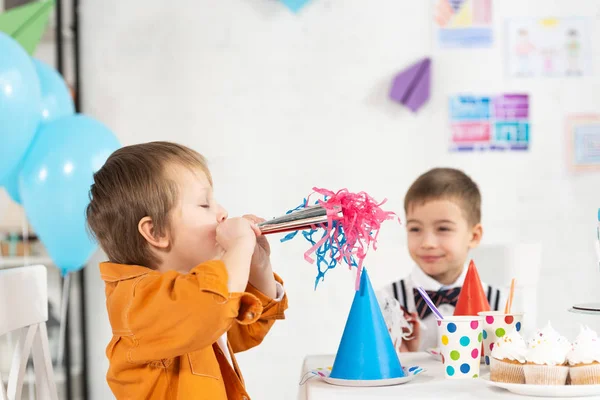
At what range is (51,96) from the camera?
2451mm

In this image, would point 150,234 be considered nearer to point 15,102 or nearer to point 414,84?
point 15,102

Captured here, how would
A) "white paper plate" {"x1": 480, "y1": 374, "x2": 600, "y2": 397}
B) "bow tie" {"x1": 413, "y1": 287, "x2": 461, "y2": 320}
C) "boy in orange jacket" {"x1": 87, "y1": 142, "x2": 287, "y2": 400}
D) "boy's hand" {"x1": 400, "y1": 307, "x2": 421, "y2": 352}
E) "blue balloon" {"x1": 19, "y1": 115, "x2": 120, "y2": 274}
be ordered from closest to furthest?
"white paper plate" {"x1": 480, "y1": 374, "x2": 600, "y2": 397}, "boy in orange jacket" {"x1": 87, "y1": 142, "x2": 287, "y2": 400}, "boy's hand" {"x1": 400, "y1": 307, "x2": 421, "y2": 352}, "bow tie" {"x1": 413, "y1": 287, "x2": 461, "y2": 320}, "blue balloon" {"x1": 19, "y1": 115, "x2": 120, "y2": 274}

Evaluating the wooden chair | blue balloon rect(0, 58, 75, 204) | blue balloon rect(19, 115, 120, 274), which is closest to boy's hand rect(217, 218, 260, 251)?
the wooden chair

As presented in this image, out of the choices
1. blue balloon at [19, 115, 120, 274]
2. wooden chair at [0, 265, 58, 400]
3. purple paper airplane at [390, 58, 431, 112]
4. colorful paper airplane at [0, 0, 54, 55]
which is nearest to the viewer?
wooden chair at [0, 265, 58, 400]

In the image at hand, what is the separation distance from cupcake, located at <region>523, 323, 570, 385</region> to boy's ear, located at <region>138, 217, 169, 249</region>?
1.95 ft

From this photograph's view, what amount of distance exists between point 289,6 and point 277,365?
4.70 feet

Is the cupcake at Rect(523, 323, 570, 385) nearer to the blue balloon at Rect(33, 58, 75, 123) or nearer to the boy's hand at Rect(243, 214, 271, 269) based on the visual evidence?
the boy's hand at Rect(243, 214, 271, 269)

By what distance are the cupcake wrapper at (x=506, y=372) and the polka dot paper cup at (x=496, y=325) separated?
0.19 m

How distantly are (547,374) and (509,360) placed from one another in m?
0.05

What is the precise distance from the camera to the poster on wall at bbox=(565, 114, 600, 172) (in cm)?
302

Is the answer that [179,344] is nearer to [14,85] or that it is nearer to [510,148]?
[14,85]

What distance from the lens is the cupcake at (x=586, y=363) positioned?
3.24 ft

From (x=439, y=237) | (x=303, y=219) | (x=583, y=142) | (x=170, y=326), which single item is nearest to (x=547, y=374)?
(x=303, y=219)

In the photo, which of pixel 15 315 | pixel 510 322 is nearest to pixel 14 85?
pixel 15 315
